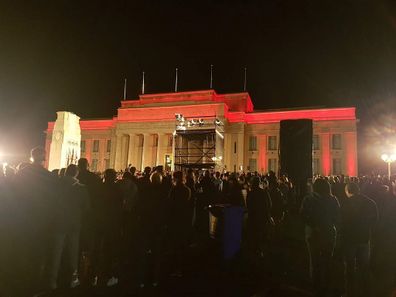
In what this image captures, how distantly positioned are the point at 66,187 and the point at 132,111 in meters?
38.3

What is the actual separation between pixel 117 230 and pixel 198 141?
103ft

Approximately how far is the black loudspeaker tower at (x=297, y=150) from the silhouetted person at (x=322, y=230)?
24.9 ft

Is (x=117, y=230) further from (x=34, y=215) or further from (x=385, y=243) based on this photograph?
(x=385, y=243)

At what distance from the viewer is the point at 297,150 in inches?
510

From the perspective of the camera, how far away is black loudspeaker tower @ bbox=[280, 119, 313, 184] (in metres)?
12.9

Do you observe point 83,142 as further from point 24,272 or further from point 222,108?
point 24,272

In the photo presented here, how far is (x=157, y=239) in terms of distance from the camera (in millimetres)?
5668

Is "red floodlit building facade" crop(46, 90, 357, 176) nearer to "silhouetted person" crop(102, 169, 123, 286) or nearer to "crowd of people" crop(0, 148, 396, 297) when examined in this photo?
"crowd of people" crop(0, 148, 396, 297)

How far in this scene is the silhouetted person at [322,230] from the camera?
5.28 meters

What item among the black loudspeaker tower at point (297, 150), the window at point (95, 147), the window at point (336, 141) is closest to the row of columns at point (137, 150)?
A: the window at point (95, 147)

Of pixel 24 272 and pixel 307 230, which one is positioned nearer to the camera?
pixel 24 272

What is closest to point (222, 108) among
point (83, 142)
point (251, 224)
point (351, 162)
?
point (351, 162)

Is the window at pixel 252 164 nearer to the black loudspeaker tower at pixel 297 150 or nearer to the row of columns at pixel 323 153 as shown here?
the row of columns at pixel 323 153

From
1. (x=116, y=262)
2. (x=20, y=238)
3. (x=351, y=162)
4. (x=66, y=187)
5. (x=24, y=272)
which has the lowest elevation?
(x=116, y=262)
